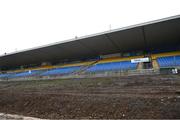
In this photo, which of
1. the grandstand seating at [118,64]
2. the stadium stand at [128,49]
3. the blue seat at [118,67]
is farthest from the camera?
the blue seat at [118,67]

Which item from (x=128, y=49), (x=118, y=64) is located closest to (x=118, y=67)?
(x=118, y=64)

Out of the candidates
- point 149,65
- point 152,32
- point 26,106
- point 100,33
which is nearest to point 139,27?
point 152,32

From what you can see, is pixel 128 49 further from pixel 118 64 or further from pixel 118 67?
pixel 118 67

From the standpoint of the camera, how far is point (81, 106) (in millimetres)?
6078

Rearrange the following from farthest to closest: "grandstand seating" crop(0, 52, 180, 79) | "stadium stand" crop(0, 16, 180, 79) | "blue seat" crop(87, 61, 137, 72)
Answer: "blue seat" crop(87, 61, 137, 72)
"grandstand seating" crop(0, 52, 180, 79)
"stadium stand" crop(0, 16, 180, 79)

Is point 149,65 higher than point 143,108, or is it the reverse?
point 149,65

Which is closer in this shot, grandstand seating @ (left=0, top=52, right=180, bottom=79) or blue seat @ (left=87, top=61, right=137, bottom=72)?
grandstand seating @ (left=0, top=52, right=180, bottom=79)

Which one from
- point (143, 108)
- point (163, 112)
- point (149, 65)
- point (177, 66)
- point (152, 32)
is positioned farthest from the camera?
point (149, 65)

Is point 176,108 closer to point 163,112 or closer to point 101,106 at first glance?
point 163,112

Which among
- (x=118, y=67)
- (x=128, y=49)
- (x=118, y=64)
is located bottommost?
(x=118, y=67)

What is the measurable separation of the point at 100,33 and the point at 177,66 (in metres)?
10.0

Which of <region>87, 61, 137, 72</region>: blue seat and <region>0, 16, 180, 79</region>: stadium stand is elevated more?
<region>0, 16, 180, 79</region>: stadium stand

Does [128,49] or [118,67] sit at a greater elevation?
[128,49]

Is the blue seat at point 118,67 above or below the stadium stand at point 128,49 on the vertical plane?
below
